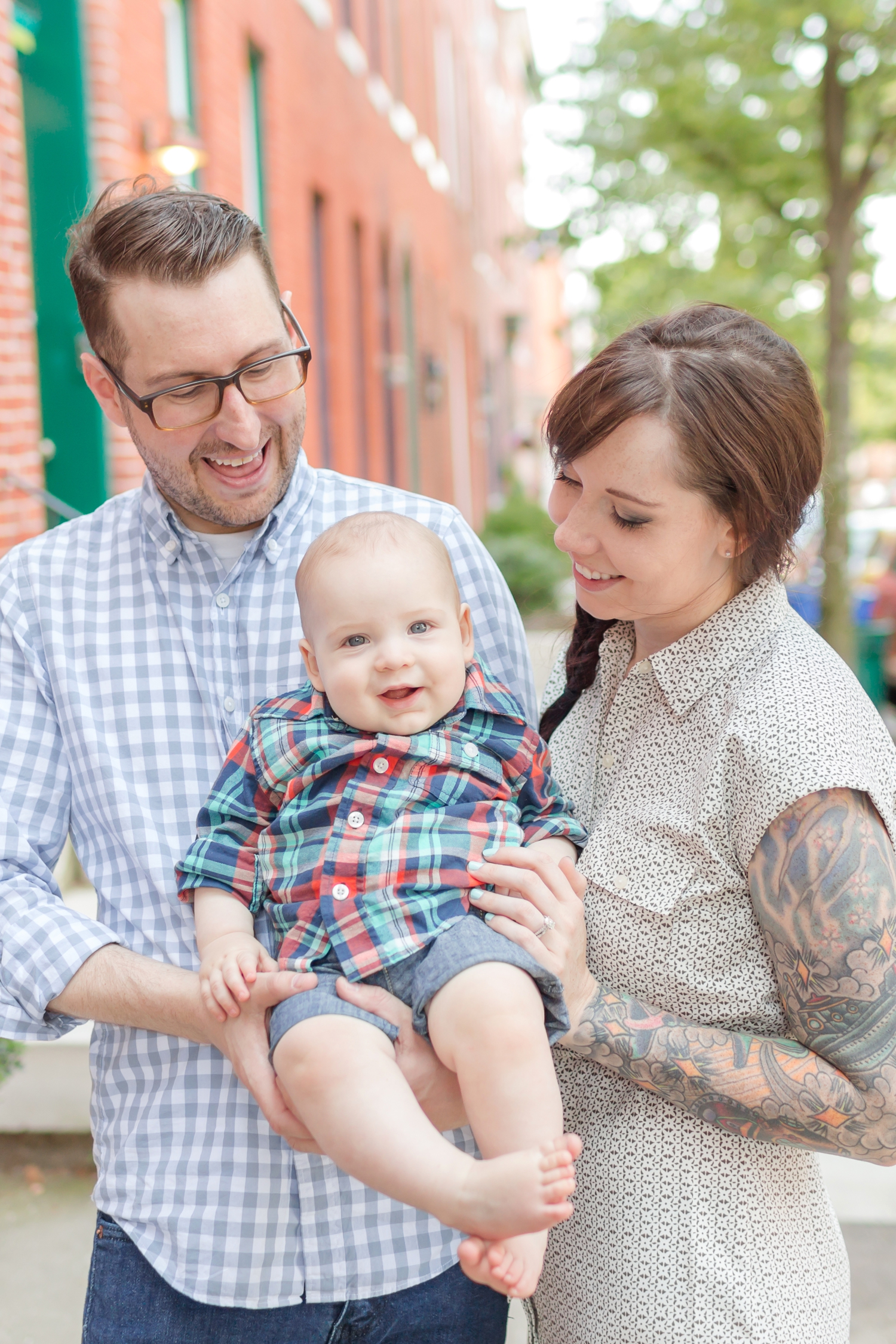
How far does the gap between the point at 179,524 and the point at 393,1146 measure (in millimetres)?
1151

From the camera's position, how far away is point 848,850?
5.56ft

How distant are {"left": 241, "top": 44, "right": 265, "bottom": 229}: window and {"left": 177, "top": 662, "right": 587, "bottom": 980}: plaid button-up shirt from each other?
8.73 metres

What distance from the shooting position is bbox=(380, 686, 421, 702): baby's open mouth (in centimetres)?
196

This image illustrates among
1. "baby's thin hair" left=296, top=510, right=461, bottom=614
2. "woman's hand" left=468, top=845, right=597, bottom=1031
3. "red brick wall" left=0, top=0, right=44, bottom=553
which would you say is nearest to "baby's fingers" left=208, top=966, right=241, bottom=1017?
"woman's hand" left=468, top=845, right=597, bottom=1031

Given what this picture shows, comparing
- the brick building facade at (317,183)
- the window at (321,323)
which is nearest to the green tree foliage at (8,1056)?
the brick building facade at (317,183)

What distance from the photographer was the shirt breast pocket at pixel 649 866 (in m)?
1.83

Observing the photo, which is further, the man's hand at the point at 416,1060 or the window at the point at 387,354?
the window at the point at 387,354

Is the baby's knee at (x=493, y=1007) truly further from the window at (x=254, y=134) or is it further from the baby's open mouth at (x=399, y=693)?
the window at (x=254, y=134)

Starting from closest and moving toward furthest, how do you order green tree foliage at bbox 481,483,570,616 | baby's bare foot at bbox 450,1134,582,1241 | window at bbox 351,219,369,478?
baby's bare foot at bbox 450,1134,582,1241 → window at bbox 351,219,369,478 → green tree foliage at bbox 481,483,570,616

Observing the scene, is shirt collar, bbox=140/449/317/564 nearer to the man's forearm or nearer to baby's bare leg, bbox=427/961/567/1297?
the man's forearm

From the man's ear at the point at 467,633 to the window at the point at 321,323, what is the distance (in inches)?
377

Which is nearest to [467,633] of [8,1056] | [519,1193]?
[519,1193]

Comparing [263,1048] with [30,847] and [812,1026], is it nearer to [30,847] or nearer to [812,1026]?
[30,847]

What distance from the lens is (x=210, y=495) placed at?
219 centimetres
